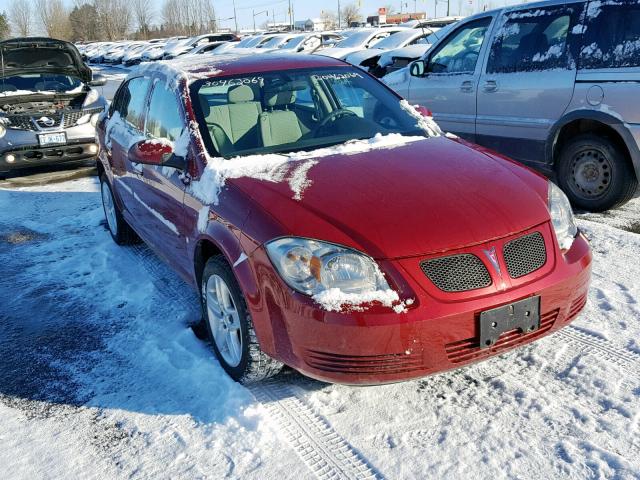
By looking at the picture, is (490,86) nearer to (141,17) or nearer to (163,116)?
(163,116)

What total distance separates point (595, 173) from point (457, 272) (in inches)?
138

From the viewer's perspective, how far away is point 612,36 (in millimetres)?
5109

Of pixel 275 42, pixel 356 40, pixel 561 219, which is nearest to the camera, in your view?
pixel 561 219

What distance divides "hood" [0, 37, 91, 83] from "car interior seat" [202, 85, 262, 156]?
6543mm

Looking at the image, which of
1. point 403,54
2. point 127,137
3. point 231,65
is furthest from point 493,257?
point 403,54

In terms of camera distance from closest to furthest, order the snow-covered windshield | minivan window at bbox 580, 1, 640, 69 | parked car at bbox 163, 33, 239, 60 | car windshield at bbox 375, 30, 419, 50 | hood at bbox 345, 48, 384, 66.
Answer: minivan window at bbox 580, 1, 640, 69, hood at bbox 345, 48, 384, 66, car windshield at bbox 375, 30, 419, 50, the snow-covered windshield, parked car at bbox 163, 33, 239, 60

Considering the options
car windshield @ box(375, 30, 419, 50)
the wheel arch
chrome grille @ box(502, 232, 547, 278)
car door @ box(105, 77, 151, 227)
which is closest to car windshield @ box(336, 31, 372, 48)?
car windshield @ box(375, 30, 419, 50)

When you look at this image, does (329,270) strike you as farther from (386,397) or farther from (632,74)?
(632,74)

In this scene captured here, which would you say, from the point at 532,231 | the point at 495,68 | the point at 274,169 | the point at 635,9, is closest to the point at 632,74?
the point at 635,9

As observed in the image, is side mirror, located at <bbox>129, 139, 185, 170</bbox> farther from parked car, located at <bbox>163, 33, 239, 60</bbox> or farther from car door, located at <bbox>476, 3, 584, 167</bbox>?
parked car, located at <bbox>163, 33, 239, 60</bbox>

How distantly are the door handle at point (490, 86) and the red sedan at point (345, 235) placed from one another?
7.93 feet

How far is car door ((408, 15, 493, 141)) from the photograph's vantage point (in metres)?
6.49

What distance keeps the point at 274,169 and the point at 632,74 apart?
331 centimetres

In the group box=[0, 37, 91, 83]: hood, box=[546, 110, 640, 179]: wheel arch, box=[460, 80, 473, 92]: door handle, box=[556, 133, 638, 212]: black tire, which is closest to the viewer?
box=[546, 110, 640, 179]: wheel arch
